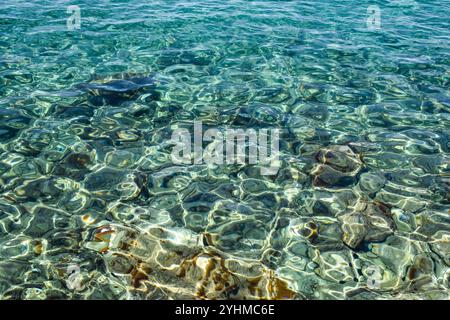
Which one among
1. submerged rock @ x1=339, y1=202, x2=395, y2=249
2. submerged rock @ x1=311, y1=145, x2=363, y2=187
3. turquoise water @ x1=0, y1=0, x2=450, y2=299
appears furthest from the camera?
submerged rock @ x1=311, y1=145, x2=363, y2=187

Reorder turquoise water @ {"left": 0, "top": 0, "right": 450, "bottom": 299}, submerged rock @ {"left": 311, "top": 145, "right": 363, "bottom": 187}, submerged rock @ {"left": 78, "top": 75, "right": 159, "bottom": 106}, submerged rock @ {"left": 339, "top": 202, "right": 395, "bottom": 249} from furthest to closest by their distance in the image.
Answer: submerged rock @ {"left": 78, "top": 75, "right": 159, "bottom": 106}
submerged rock @ {"left": 311, "top": 145, "right": 363, "bottom": 187}
submerged rock @ {"left": 339, "top": 202, "right": 395, "bottom": 249}
turquoise water @ {"left": 0, "top": 0, "right": 450, "bottom": 299}

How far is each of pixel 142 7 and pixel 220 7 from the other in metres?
3.89

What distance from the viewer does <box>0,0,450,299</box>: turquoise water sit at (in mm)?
5445

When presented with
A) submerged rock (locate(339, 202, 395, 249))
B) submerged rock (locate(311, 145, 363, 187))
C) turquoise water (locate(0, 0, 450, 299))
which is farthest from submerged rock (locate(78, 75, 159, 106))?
submerged rock (locate(339, 202, 395, 249))

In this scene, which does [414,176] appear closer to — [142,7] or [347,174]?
[347,174]

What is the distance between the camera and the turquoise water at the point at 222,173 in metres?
5.45

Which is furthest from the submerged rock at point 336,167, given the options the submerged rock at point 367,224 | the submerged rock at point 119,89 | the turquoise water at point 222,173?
the submerged rock at point 119,89

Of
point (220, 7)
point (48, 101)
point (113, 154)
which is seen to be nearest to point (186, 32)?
point (220, 7)

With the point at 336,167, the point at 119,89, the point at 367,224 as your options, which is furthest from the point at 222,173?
the point at 119,89

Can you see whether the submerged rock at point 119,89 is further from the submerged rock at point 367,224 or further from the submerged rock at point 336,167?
the submerged rock at point 367,224

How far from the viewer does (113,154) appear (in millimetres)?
7879

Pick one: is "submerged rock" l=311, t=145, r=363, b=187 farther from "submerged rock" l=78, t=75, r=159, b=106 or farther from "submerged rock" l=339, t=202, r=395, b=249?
"submerged rock" l=78, t=75, r=159, b=106

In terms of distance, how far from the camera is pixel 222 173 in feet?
24.7

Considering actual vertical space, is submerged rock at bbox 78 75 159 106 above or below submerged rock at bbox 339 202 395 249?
above
